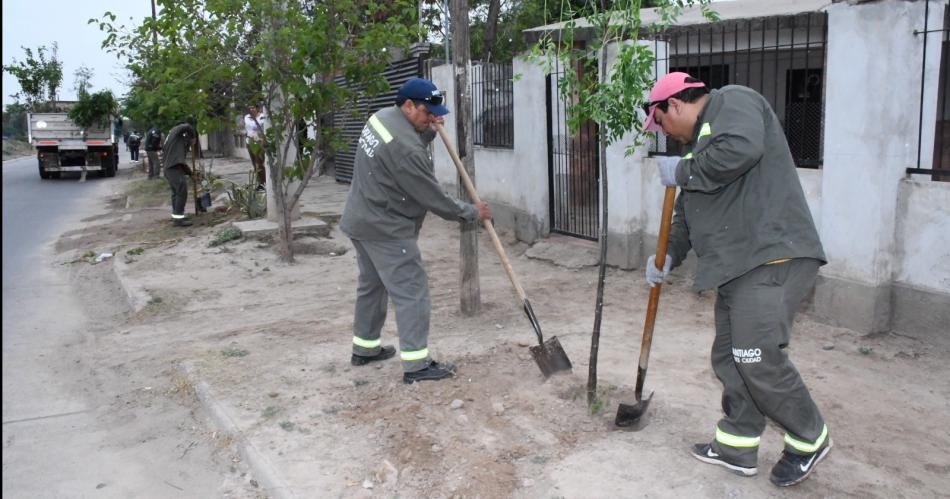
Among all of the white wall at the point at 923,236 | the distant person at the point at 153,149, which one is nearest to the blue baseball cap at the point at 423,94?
the white wall at the point at 923,236

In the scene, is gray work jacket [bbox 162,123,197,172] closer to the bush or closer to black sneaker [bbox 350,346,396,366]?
black sneaker [bbox 350,346,396,366]

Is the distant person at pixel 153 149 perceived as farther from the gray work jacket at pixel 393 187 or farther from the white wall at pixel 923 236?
the white wall at pixel 923 236

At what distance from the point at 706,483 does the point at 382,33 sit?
6.17m

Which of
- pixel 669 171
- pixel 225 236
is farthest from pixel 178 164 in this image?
pixel 669 171

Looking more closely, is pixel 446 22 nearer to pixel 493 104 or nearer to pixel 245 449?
pixel 493 104

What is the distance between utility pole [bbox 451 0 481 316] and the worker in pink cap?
8.86 ft

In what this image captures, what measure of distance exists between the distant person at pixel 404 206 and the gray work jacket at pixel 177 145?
→ 8.46m

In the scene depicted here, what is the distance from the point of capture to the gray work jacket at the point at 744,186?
3245 millimetres

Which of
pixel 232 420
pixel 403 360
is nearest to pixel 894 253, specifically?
pixel 403 360

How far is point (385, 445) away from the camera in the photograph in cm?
411

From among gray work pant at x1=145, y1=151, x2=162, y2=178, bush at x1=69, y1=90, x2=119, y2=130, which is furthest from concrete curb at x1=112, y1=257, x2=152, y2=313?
bush at x1=69, y1=90, x2=119, y2=130

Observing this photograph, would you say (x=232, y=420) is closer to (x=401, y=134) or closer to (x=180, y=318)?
(x=401, y=134)

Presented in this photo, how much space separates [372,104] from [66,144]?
13959 mm

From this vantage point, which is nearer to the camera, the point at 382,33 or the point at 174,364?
the point at 174,364
